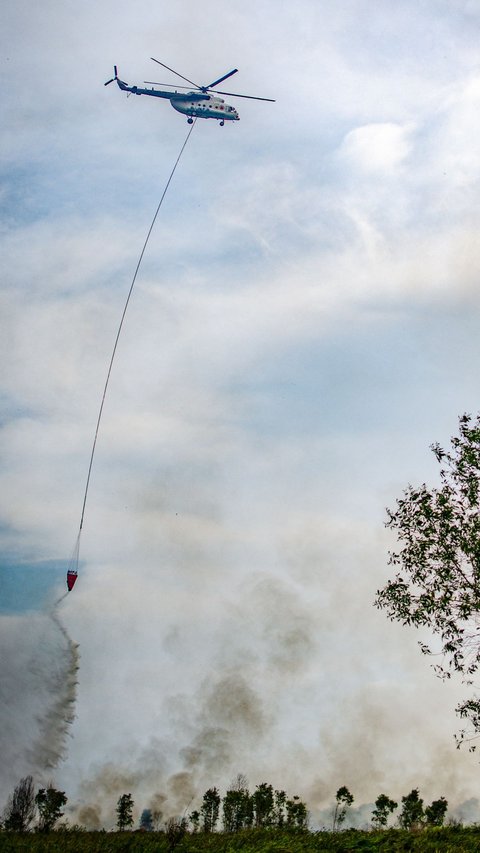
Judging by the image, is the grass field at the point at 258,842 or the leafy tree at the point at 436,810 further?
the leafy tree at the point at 436,810

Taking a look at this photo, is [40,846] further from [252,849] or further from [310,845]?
[310,845]

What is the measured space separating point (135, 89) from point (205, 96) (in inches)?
388

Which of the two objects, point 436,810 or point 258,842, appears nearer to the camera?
point 258,842

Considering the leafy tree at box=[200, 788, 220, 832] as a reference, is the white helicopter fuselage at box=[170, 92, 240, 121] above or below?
above

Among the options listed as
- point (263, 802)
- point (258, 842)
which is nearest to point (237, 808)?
point (263, 802)

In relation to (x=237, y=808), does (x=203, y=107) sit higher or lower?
higher

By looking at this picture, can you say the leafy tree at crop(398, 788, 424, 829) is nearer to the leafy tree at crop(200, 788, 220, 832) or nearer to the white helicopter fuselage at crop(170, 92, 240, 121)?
the leafy tree at crop(200, 788, 220, 832)

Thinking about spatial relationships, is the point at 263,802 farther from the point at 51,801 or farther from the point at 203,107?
the point at 203,107

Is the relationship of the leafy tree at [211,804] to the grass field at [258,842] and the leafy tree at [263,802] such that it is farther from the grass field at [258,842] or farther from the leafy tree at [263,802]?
the grass field at [258,842]

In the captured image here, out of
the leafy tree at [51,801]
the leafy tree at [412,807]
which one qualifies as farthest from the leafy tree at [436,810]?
the leafy tree at [51,801]

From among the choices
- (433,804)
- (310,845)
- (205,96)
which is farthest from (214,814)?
(205,96)

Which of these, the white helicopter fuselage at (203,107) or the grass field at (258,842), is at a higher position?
the white helicopter fuselage at (203,107)

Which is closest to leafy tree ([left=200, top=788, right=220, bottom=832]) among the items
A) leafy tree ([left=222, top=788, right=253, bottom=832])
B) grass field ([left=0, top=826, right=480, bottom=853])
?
leafy tree ([left=222, top=788, right=253, bottom=832])

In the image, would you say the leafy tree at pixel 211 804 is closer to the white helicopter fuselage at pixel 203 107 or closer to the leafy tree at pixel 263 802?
the leafy tree at pixel 263 802
